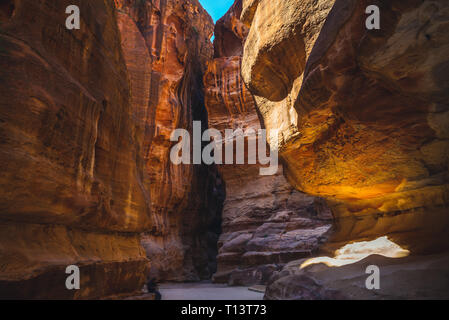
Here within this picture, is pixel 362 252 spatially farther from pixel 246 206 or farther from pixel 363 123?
pixel 246 206

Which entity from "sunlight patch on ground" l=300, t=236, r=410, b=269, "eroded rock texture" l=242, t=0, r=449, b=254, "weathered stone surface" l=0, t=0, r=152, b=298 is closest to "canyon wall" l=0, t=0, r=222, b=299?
"weathered stone surface" l=0, t=0, r=152, b=298

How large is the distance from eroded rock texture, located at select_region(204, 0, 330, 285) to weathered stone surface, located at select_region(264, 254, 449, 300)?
6.31m

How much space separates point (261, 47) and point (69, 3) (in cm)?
388

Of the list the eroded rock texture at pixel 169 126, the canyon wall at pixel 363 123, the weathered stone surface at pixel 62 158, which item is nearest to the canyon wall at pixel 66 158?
the weathered stone surface at pixel 62 158

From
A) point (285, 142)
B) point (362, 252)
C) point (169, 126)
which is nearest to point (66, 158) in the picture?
point (285, 142)

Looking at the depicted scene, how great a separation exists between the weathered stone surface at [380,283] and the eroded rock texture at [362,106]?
0.72 m

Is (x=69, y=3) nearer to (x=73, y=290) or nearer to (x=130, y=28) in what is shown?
(x=73, y=290)

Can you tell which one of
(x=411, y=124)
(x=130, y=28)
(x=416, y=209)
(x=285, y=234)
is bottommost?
(x=285, y=234)

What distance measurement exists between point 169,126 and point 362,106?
12.8 m

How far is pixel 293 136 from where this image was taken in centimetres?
610

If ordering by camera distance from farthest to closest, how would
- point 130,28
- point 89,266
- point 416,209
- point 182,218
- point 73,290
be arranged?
point 182,218 → point 130,28 → point 416,209 → point 89,266 → point 73,290

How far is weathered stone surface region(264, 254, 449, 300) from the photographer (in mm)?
3365

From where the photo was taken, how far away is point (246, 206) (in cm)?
1600

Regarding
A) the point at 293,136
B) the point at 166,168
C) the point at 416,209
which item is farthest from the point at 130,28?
the point at 416,209
